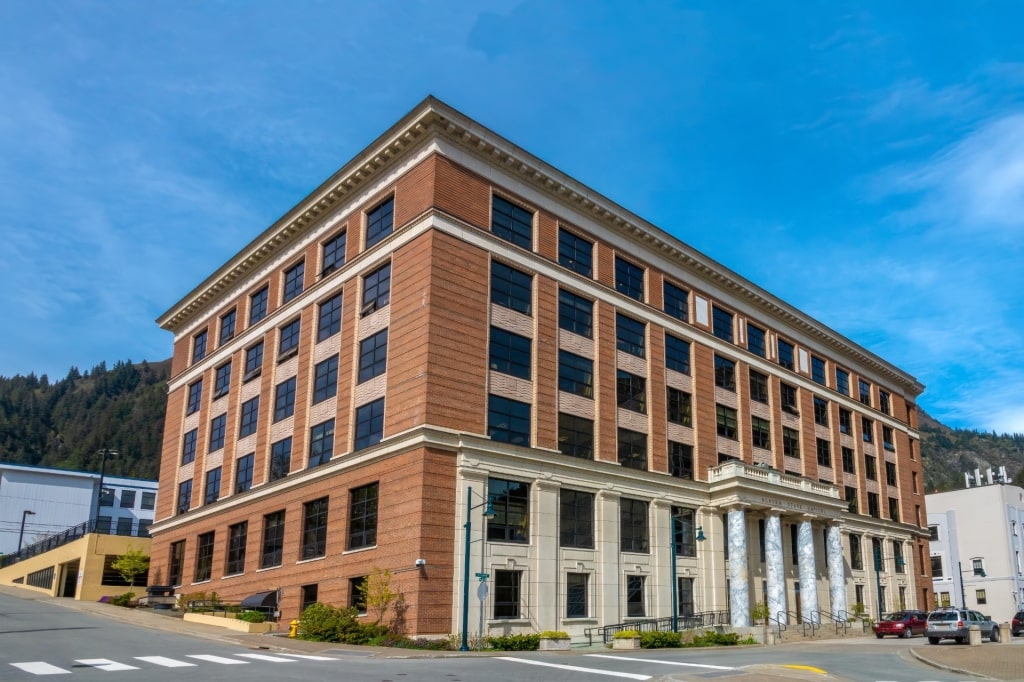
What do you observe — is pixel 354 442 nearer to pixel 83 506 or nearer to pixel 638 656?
pixel 638 656

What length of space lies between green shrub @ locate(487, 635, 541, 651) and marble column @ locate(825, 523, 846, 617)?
31337mm

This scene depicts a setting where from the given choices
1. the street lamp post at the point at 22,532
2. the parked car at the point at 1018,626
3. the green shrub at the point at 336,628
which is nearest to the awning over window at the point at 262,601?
the green shrub at the point at 336,628

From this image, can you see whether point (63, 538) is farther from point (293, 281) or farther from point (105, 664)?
point (105, 664)

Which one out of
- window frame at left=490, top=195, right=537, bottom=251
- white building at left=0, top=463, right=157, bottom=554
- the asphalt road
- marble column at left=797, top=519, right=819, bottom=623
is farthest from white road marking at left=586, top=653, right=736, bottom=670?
white building at left=0, top=463, right=157, bottom=554

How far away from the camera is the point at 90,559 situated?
197ft

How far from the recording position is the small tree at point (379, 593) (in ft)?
122

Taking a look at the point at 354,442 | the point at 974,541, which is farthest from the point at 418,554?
the point at 974,541

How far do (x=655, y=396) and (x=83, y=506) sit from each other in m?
89.3

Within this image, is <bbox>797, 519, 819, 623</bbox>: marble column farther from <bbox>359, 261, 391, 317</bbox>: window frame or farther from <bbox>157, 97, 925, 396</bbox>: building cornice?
<bbox>359, 261, 391, 317</bbox>: window frame

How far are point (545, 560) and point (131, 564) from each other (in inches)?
1304

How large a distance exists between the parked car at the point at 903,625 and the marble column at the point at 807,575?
4.07 metres

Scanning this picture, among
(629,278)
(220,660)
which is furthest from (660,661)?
(629,278)

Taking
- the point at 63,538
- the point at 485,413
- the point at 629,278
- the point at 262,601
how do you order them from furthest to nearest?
the point at 63,538 < the point at 629,278 < the point at 262,601 < the point at 485,413

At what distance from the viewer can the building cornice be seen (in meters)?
43.0
